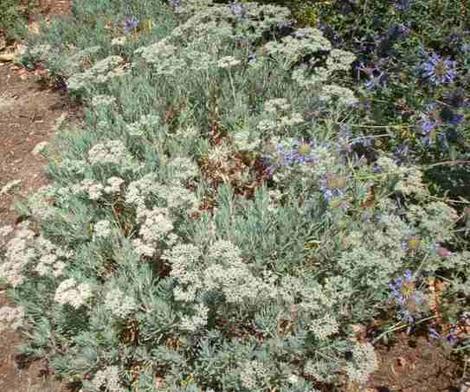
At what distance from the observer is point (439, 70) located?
145 inches

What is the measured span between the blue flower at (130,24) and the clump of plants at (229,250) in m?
1.26

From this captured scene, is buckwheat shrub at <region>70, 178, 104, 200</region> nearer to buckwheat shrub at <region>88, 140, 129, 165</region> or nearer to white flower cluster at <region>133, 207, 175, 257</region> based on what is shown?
buckwheat shrub at <region>88, 140, 129, 165</region>

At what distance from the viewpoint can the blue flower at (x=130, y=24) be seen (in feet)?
17.8

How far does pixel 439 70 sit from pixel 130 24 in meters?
3.27

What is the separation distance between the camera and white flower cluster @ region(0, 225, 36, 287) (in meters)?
2.99

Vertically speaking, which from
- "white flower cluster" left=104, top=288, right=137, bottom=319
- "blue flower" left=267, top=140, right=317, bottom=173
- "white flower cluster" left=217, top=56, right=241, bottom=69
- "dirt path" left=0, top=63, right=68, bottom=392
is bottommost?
"dirt path" left=0, top=63, right=68, bottom=392

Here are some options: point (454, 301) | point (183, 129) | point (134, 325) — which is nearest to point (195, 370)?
point (134, 325)

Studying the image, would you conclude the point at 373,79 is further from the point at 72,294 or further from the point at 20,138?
the point at 20,138

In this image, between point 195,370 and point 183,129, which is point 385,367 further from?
point 183,129

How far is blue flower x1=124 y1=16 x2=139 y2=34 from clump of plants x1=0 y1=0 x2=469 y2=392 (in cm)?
126

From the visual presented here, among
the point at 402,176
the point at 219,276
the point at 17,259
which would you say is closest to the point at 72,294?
the point at 17,259

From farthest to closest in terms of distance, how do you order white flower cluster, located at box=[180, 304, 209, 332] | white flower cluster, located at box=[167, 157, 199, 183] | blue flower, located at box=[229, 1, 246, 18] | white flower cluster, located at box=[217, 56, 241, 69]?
blue flower, located at box=[229, 1, 246, 18] < white flower cluster, located at box=[217, 56, 241, 69] < white flower cluster, located at box=[167, 157, 199, 183] < white flower cluster, located at box=[180, 304, 209, 332]

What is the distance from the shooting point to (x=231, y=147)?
13.5 ft

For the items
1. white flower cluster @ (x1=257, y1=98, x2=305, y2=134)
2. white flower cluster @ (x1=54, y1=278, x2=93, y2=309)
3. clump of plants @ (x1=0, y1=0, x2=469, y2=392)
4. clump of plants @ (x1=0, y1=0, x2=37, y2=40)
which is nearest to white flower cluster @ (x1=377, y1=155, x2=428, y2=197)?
clump of plants @ (x1=0, y1=0, x2=469, y2=392)
